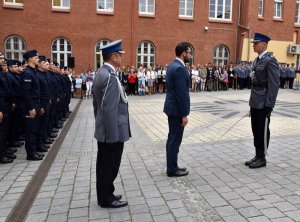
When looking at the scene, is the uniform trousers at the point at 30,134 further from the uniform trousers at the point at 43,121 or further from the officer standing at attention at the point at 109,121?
the officer standing at attention at the point at 109,121

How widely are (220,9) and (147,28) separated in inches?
274

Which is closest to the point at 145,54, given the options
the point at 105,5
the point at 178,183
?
the point at 105,5

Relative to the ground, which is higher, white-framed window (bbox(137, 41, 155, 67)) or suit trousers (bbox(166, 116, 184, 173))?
white-framed window (bbox(137, 41, 155, 67))

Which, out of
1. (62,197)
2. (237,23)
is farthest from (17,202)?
(237,23)

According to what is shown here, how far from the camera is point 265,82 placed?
5730 mm

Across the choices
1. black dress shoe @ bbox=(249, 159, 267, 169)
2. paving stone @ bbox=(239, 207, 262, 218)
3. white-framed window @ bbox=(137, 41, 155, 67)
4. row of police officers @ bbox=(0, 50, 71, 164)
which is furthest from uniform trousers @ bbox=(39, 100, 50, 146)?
white-framed window @ bbox=(137, 41, 155, 67)

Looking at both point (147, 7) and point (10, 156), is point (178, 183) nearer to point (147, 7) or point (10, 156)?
point (10, 156)

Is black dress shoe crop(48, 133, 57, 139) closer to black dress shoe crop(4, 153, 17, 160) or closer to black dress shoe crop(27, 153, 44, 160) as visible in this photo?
black dress shoe crop(4, 153, 17, 160)

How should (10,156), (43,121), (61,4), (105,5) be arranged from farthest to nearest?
(105,5) < (61,4) < (43,121) < (10,156)

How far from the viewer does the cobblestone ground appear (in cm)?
→ 409

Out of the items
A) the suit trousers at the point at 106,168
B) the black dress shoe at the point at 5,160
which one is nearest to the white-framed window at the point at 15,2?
the black dress shoe at the point at 5,160

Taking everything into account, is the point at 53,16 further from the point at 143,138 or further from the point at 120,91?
the point at 120,91

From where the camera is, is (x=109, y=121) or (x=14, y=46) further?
(x=14, y=46)

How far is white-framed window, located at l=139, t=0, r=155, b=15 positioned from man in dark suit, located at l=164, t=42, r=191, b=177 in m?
22.4
